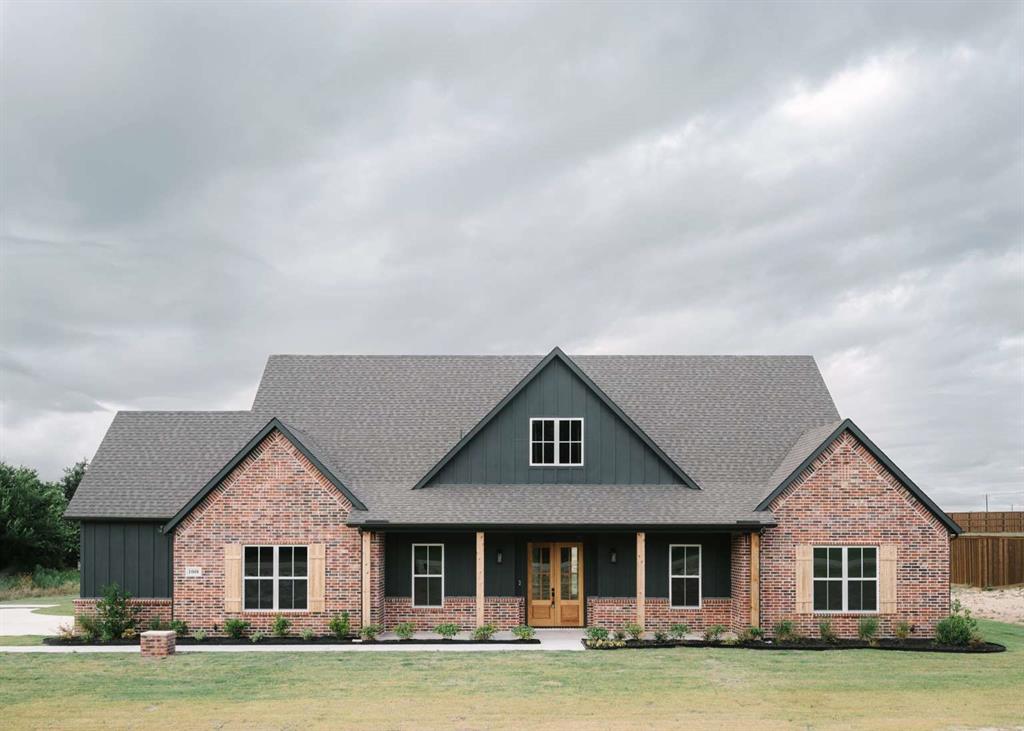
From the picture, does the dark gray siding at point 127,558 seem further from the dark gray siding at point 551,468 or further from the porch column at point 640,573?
the porch column at point 640,573

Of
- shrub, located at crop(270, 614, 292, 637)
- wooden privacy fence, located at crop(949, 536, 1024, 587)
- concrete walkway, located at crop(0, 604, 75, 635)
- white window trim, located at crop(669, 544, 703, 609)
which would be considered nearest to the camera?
shrub, located at crop(270, 614, 292, 637)

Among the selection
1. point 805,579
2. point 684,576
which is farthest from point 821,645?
point 684,576

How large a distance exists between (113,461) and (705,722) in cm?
1900

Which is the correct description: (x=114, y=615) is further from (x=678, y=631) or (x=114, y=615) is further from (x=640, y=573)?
(x=678, y=631)

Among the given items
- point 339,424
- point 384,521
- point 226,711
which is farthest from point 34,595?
point 226,711

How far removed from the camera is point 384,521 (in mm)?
24078

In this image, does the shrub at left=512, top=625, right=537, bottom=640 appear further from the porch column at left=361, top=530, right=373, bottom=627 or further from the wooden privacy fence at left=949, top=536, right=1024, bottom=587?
the wooden privacy fence at left=949, top=536, right=1024, bottom=587

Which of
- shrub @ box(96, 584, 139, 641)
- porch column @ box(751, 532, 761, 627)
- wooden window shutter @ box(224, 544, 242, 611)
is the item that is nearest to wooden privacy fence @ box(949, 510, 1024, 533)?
porch column @ box(751, 532, 761, 627)

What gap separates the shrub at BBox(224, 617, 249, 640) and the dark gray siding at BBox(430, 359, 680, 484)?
5955mm

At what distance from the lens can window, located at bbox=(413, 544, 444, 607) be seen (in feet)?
84.9

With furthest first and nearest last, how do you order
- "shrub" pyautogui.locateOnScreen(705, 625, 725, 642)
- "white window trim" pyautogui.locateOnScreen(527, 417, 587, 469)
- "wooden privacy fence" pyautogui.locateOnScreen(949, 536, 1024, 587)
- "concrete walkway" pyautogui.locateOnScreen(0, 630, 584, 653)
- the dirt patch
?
"wooden privacy fence" pyautogui.locateOnScreen(949, 536, 1024, 587) < the dirt patch < "white window trim" pyautogui.locateOnScreen(527, 417, 587, 469) < "shrub" pyautogui.locateOnScreen(705, 625, 725, 642) < "concrete walkway" pyautogui.locateOnScreen(0, 630, 584, 653)

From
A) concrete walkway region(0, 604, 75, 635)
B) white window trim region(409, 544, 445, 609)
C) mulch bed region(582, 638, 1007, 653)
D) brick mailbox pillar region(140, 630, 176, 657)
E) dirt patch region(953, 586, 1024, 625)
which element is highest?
white window trim region(409, 544, 445, 609)

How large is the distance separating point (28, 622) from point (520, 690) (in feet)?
61.2

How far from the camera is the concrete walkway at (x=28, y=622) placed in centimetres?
2684
